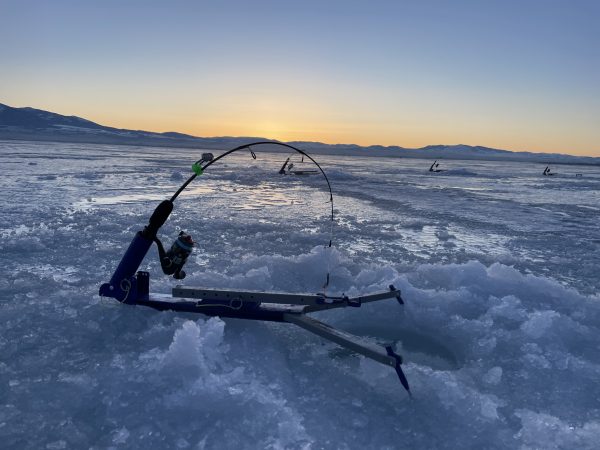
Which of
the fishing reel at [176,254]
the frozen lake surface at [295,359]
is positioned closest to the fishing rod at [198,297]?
the fishing reel at [176,254]

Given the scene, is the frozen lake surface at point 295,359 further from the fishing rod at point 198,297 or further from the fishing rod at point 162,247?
the fishing rod at point 162,247

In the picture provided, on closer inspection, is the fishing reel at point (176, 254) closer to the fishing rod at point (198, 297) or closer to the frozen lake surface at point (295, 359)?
the fishing rod at point (198, 297)

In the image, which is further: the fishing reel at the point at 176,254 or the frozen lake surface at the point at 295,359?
the fishing reel at the point at 176,254

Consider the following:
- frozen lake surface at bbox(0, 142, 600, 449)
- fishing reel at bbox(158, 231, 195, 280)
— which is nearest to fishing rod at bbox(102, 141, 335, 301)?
fishing reel at bbox(158, 231, 195, 280)

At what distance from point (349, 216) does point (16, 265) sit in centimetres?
1006

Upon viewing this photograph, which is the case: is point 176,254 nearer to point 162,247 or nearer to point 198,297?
point 162,247

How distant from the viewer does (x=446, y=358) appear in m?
4.91

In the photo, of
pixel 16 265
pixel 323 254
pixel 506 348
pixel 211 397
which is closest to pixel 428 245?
pixel 323 254

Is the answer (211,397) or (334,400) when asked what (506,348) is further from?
(211,397)

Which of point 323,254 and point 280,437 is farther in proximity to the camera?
point 323,254

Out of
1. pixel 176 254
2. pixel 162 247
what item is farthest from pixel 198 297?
pixel 162 247

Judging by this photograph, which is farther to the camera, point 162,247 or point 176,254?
point 162,247

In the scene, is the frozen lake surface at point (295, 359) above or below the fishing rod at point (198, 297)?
below

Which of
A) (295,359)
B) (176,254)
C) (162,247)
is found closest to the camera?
(295,359)
